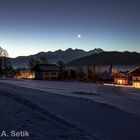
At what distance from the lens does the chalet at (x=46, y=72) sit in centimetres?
8356

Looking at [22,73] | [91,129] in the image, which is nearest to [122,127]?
[91,129]

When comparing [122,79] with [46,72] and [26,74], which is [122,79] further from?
[26,74]

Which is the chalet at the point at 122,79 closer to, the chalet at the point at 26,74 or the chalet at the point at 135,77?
the chalet at the point at 135,77

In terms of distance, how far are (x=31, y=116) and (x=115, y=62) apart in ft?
242

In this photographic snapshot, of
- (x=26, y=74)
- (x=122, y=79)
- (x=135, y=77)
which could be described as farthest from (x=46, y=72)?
(x=135, y=77)

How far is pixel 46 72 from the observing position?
275 feet

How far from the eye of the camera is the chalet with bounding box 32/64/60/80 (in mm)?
83562

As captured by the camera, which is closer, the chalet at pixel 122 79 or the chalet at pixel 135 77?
the chalet at pixel 135 77

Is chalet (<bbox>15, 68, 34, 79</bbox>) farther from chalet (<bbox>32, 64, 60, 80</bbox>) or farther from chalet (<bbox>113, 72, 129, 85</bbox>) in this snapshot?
chalet (<bbox>113, 72, 129, 85</bbox>)

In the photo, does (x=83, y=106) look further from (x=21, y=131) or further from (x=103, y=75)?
(x=103, y=75)

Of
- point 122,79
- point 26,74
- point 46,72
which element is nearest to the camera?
point 122,79

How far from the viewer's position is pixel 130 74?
53.0 meters

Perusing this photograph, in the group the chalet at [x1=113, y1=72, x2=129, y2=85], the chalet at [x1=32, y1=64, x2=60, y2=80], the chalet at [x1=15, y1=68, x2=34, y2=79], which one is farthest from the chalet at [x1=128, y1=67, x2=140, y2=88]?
the chalet at [x1=15, y1=68, x2=34, y2=79]

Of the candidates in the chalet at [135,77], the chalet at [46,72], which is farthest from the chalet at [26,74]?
the chalet at [135,77]
